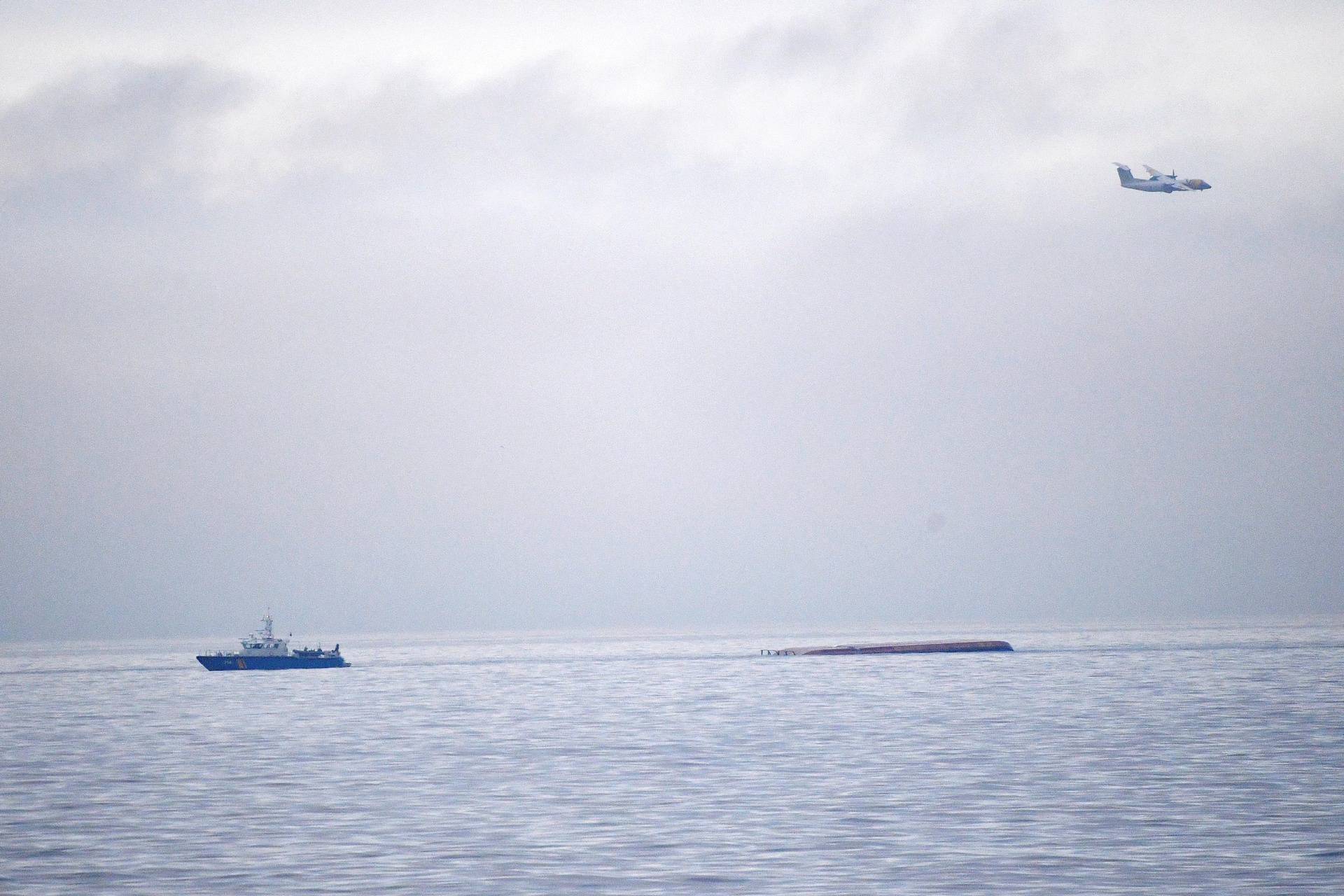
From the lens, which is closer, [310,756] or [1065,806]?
[1065,806]

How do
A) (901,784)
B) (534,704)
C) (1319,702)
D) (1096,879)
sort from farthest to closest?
1. (534,704)
2. (1319,702)
3. (901,784)
4. (1096,879)

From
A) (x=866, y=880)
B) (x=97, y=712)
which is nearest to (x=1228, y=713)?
(x=866, y=880)

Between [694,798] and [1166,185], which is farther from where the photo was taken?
[1166,185]

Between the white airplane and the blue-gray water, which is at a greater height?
the white airplane

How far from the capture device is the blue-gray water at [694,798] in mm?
41438

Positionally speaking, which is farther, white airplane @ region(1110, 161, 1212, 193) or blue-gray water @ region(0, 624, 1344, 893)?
white airplane @ region(1110, 161, 1212, 193)

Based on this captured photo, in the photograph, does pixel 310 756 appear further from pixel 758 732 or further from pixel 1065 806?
pixel 1065 806

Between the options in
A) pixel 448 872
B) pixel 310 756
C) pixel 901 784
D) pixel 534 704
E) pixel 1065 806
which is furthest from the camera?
pixel 534 704

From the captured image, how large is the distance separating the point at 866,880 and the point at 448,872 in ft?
42.0

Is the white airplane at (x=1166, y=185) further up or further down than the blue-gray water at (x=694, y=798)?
further up

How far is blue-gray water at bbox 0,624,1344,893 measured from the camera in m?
41.4

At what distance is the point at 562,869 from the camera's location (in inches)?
1656

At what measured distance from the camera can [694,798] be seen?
188 feet

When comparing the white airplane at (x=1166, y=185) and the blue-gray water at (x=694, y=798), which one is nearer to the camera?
the blue-gray water at (x=694, y=798)
